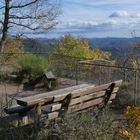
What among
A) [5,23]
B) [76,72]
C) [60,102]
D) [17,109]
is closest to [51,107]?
[60,102]

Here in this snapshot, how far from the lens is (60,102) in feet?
24.5

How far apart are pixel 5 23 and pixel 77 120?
18634mm

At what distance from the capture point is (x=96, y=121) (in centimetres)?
649

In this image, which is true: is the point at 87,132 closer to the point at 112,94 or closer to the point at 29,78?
the point at 112,94

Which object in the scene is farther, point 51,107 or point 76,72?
point 76,72

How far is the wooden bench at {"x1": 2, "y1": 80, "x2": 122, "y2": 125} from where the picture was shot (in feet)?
23.4

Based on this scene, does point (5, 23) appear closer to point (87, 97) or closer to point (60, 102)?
point (87, 97)

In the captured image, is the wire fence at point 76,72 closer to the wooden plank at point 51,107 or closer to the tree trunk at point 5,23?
the wooden plank at point 51,107

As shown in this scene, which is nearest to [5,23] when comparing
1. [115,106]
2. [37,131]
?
[115,106]

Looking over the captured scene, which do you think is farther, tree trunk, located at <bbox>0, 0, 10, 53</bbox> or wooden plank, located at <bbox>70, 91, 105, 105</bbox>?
tree trunk, located at <bbox>0, 0, 10, 53</bbox>

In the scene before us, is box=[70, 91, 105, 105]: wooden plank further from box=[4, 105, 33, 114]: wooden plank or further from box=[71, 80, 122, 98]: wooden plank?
box=[4, 105, 33, 114]: wooden plank

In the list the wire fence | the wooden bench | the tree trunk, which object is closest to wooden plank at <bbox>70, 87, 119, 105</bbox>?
the wooden bench

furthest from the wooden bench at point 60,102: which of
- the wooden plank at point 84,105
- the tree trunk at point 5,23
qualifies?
the tree trunk at point 5,23

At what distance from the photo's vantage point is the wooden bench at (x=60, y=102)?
7.12 m
